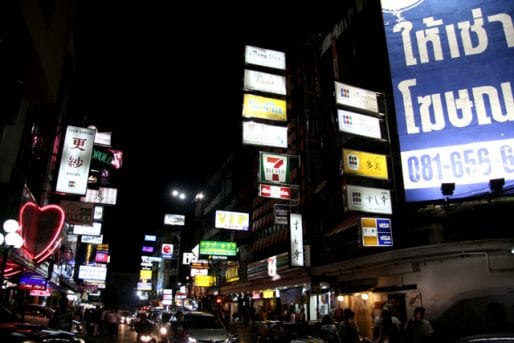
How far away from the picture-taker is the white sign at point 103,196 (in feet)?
81.8

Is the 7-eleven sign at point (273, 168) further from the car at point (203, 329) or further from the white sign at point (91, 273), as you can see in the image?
the white sign at point (91, 273)

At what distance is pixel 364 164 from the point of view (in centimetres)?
1648

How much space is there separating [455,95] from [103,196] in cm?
2037

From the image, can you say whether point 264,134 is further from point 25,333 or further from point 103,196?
point 25,333

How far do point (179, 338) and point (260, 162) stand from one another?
8.44 meters

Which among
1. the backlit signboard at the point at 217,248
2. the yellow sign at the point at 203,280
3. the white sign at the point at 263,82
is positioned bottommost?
the yellow sign at the point at 203,280

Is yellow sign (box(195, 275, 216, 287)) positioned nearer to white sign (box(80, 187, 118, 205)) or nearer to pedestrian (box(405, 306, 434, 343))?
white sign (box(80, 187, 118, 205))

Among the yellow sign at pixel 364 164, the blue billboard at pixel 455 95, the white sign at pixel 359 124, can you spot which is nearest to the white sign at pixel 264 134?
the white sign at pixel 359 124

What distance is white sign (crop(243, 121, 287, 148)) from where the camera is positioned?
18.9m

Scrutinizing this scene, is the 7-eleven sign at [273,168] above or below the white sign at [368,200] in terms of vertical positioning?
above

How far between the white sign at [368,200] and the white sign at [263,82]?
23.3ft

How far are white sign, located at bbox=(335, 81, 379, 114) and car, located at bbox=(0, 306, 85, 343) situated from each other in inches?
515

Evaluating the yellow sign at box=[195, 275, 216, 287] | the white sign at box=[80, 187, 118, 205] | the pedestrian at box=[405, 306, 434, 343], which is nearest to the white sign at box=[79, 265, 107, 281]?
the yellow sign at box=[195, 275, 216, 287]

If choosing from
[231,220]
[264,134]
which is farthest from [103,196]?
[264,134]
